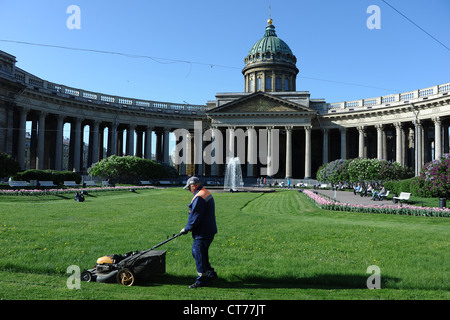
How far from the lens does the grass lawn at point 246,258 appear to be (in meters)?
7.16

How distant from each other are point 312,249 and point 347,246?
130 cm

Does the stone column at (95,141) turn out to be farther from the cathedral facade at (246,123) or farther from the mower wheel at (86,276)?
the mower wheel at (86,276)

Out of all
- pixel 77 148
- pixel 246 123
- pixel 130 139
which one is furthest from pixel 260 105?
pixel 77 148

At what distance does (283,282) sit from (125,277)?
3.56 metres

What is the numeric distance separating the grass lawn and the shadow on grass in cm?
2

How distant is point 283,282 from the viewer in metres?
8.11

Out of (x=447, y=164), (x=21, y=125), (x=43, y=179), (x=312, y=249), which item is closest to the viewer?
(x=312, y=249)

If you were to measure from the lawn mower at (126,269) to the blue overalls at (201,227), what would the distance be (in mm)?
434
